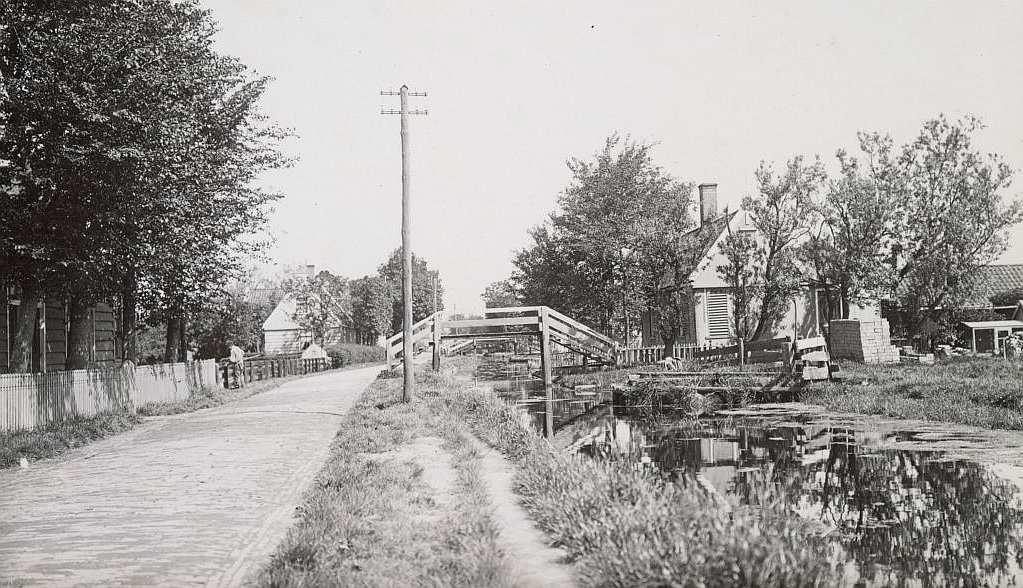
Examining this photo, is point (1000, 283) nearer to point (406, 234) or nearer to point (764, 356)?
point (764, 356)

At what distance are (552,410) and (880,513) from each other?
1225 centimetres

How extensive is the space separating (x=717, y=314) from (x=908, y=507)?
26.3 m

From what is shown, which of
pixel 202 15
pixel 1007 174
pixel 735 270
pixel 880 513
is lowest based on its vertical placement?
pixel 880 513

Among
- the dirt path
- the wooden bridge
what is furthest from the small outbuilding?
the dirt path

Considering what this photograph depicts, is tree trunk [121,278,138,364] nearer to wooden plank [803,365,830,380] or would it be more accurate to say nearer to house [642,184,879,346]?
wooden plank [803,365,830,380]

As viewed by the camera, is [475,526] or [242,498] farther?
[242,498]

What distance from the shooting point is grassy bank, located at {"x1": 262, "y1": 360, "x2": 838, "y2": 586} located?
471 centimetres

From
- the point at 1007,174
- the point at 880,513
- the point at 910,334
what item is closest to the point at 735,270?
the point at 910,334

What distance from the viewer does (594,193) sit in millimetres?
35781

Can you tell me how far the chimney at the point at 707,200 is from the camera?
1660 inches

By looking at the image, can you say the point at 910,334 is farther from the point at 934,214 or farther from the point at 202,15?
the point at 202,15

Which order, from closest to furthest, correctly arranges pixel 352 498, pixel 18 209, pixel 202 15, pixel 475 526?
pixel 475 526
pixel 352 498
pixel 18 209
pixel 202 15

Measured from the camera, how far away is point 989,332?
33.8 metres

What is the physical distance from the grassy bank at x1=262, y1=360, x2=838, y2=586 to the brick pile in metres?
17.8
